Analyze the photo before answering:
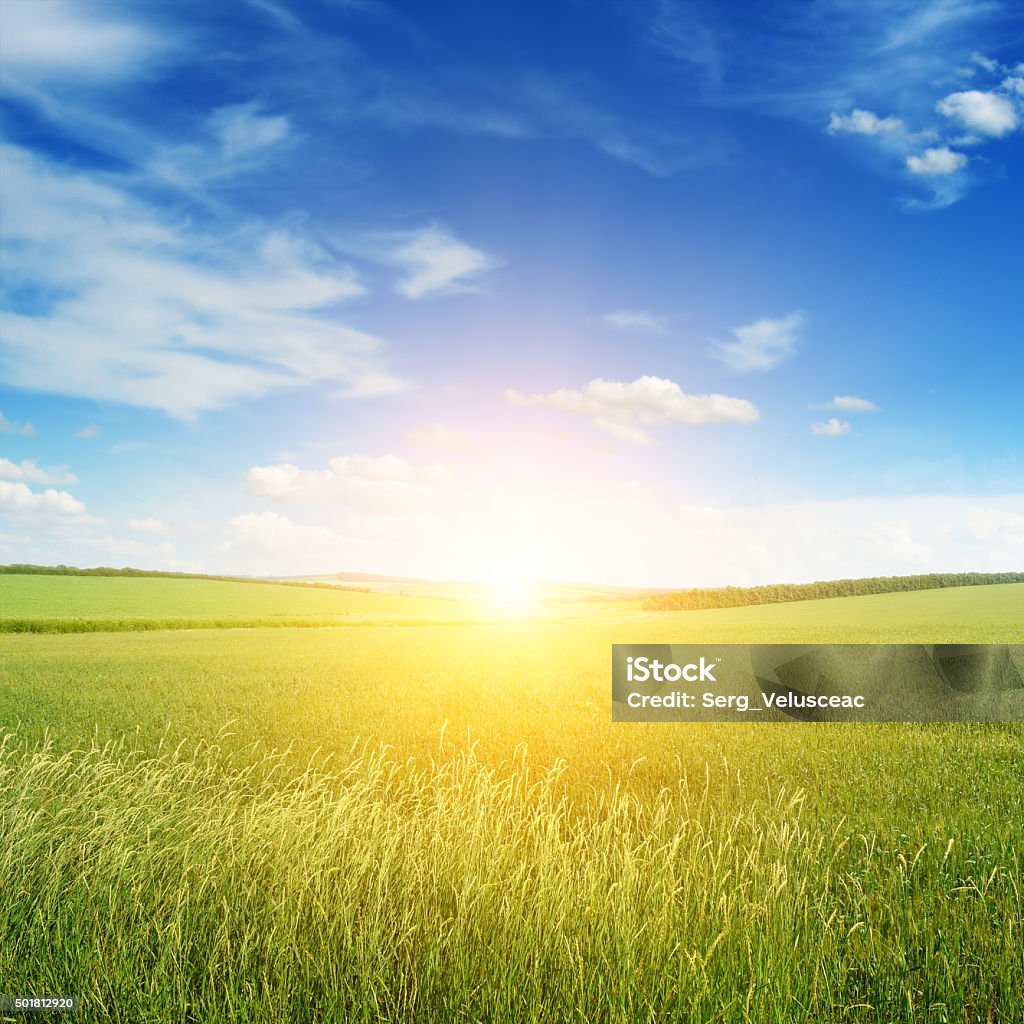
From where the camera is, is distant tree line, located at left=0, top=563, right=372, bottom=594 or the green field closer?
the green field

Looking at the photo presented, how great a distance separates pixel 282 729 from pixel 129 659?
16548 millimetres

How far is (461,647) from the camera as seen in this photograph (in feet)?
105

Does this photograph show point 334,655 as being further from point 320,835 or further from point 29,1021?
point 29,1021

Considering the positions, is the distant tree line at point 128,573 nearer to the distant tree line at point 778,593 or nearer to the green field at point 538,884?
the distant tree line at point 778,593

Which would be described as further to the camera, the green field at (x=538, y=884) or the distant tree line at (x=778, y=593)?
the distant tree line at (x=778, y=593)

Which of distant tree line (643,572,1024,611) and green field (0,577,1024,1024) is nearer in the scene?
green field (0,577,1024,1024)

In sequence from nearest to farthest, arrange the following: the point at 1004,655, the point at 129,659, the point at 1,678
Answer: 1. the point at 1004,655
2. the point at 1,678
3. the point at 129,659

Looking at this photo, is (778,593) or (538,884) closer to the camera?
(538,884)

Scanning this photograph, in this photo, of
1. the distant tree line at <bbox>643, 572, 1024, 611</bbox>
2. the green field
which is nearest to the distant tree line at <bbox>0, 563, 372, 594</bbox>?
the distant tree line at <bbox>643, 572, 1024, 611</bbox>

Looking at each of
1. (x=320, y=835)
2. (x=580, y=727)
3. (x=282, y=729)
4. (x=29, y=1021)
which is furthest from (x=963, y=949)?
(x=282, y=729)

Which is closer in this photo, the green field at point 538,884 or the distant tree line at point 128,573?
the green field at point 538,884

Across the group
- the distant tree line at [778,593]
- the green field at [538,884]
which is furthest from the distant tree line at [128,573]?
the green field at [538,884]

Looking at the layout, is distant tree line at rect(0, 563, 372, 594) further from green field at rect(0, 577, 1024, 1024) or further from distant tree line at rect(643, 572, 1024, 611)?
green field at rect(0, 577, 1024, 1024)

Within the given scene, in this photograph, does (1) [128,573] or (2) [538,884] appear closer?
(2) [538,884]
